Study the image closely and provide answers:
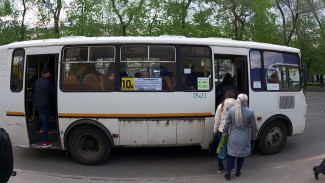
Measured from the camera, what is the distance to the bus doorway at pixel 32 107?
6.19m

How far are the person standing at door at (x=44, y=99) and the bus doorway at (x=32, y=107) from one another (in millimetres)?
136

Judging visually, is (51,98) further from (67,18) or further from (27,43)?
(67,18)

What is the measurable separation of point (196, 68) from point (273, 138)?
8.58 feet

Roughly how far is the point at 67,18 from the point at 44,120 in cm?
1927

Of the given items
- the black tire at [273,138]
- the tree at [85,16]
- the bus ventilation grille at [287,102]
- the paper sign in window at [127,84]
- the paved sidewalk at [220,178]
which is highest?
the tree at [85,16]

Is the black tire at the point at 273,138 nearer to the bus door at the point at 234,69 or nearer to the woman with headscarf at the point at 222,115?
the bus door at the point at 234,69

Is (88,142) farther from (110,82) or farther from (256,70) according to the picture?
(256,70)

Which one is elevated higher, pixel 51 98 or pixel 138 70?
pixel 138 70

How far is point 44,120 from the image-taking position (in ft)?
20.5

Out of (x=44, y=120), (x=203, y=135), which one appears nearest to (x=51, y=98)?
(x=44, y=120)

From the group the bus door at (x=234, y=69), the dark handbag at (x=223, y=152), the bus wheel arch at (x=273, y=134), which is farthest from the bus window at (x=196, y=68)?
the bus wheel arch at (x=273, y=134)

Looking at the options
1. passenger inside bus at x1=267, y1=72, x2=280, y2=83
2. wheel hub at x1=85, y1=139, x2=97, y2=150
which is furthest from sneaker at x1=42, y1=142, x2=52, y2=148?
passenger inside bus at x1=267, y1=72, x2=280, y2=83

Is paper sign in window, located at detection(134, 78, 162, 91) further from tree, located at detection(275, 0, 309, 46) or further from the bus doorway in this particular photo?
tree, located at detection(275, 0, 309, 46)

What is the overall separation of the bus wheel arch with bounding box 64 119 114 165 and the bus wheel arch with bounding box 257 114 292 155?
3507mm
